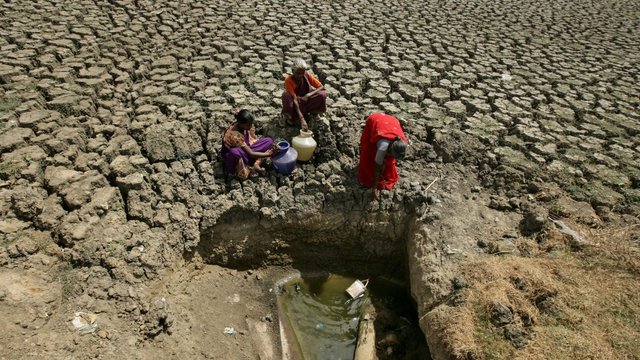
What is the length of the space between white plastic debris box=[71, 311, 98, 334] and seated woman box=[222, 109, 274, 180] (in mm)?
1735

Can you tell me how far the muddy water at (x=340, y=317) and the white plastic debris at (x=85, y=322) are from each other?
1.66 meters

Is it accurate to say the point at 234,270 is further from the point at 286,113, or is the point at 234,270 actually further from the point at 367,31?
the point at 367,31

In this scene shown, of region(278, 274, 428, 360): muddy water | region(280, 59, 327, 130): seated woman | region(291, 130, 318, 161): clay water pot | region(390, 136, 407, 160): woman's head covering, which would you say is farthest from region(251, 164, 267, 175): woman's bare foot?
region(390, 136, 407, 160): woman's head covering

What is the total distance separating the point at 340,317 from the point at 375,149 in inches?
64.7

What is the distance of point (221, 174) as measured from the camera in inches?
174

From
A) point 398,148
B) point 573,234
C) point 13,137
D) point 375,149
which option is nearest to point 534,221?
point 573,234

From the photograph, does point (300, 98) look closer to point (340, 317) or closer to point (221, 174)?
point (221, 174)

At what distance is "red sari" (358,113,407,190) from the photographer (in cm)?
402

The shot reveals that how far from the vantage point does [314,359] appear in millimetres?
3965

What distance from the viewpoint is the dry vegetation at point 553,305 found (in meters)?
3.16

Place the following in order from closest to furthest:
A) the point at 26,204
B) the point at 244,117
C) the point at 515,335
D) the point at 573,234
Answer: the point at 515,335 < the point at 26,204 < the point at 573,234 < the point at 244,117

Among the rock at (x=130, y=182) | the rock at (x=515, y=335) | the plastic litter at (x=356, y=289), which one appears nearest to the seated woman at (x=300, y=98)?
the rock at (x=130, y=182)

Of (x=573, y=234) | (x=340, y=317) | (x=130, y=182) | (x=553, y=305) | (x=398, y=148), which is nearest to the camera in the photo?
(x=553, y=305)

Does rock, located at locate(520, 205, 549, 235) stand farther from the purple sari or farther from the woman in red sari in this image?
the purple sari
